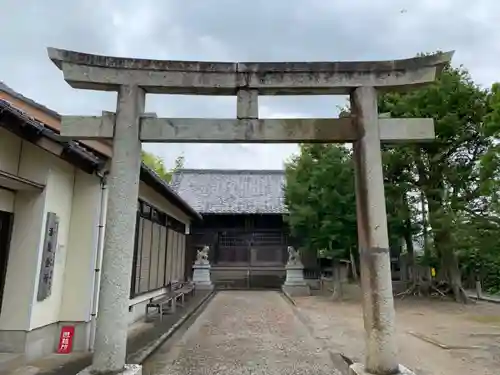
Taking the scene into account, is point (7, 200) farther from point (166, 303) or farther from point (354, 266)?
point (354, 266)

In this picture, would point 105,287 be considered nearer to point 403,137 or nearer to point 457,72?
point 403,137

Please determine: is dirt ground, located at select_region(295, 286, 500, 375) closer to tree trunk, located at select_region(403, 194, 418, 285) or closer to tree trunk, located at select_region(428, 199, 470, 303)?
tree trunk, located at select_region(428, 199, 470, 303)

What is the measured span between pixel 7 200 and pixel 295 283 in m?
15.4

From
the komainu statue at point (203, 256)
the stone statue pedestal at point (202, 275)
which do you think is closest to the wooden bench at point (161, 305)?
the stone statue pedestal at point (202, 275)

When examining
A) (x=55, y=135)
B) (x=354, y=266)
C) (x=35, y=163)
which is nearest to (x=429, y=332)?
(x=354, y=266)

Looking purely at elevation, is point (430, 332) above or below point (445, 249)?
below

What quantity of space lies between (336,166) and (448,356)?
8876 mm

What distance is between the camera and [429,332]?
973 cm

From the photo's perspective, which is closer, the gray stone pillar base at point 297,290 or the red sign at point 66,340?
the red sign at point 66,340

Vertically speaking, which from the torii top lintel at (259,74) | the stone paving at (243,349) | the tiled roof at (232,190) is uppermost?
the tiled roof at (232,190)

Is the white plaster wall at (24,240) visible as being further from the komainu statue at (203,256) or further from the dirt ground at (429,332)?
the komainu statue at (203,256)

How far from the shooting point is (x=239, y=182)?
2939cm

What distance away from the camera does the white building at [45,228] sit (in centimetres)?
608

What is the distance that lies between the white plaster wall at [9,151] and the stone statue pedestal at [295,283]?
14.7 meters
